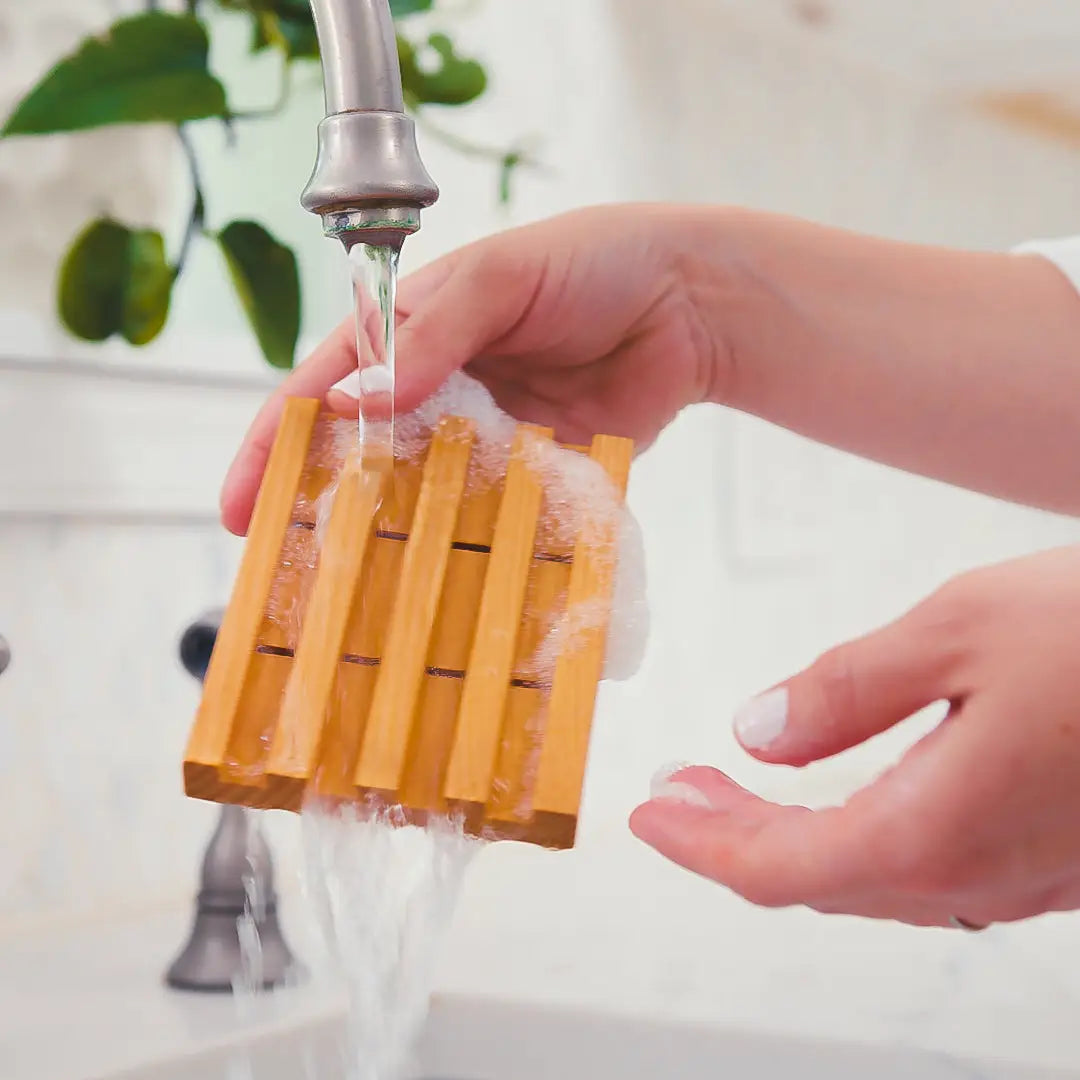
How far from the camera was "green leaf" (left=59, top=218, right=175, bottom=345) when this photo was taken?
0.70m

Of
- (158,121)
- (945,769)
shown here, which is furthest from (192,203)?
(945,769)

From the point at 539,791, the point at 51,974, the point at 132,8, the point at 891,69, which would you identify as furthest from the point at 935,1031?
the point at 891,69

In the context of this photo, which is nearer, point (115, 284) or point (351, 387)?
point (351, 387)

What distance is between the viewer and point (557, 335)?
2.02ft

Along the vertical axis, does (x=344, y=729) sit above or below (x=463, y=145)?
below

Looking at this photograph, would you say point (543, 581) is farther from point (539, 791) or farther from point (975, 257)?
point (975, 257)

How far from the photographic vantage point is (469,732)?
0.40 meters

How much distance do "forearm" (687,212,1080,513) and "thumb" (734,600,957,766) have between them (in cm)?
37

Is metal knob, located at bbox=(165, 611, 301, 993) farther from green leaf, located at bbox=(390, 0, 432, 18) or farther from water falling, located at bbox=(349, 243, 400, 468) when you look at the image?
green leaf, located at bbox=(390, 0, 432, 18)

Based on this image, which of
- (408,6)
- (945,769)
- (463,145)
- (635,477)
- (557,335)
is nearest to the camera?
(945,769)

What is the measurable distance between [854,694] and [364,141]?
0.21 m

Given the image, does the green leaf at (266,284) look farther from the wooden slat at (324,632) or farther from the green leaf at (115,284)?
the wooden slat at (324,632)

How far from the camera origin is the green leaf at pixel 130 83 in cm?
68

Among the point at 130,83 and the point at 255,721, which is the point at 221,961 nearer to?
the point at 255,721
